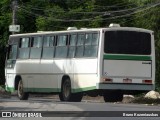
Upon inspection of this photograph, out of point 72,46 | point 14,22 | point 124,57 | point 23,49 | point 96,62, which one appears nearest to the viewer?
point 96,62

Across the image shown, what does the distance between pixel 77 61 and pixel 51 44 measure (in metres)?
2.29

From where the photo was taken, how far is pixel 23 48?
29.3m

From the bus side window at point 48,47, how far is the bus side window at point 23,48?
1592 mm

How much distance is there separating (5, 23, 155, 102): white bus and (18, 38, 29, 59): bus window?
3.48 feet

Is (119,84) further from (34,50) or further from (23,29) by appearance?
(23,29)

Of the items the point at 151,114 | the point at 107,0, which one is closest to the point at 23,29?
the point at 107,0

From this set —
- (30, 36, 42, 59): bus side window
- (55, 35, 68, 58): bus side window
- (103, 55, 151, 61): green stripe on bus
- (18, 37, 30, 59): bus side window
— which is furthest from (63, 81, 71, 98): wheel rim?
(18, 37, 30, 59): bus side window

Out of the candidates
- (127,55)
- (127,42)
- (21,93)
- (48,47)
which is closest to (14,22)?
(21,93)

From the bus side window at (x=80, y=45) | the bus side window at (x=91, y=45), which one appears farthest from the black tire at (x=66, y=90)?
the bus side window at (x=91, y=45)

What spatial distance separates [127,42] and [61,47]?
3.16 m

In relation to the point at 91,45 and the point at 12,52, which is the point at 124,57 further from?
the point at 12,52

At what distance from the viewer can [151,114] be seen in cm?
667

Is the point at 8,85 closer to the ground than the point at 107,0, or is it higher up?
closer to the ground

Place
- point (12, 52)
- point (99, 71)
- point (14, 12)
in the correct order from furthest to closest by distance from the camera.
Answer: point (14, 12) → point (12, 52) → point (99, 71)
